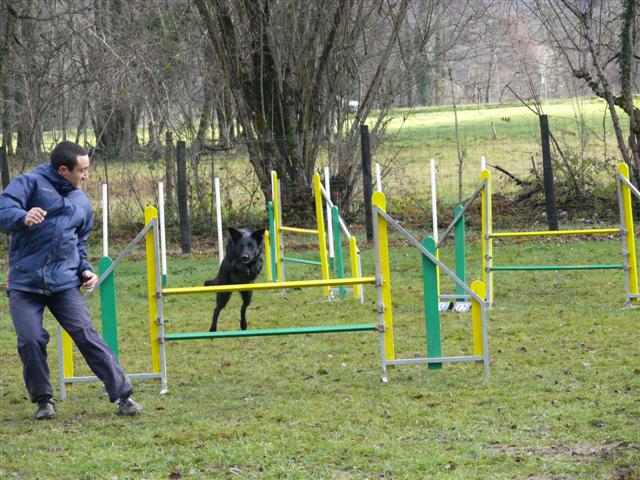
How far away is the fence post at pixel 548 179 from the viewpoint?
15.7m

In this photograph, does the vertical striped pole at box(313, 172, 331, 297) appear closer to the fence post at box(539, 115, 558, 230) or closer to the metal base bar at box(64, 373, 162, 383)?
the metal base bar at box(64, 373, 162, 383)

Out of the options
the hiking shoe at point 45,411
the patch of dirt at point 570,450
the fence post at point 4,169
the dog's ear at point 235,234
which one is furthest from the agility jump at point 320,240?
the fence post at point 4,169

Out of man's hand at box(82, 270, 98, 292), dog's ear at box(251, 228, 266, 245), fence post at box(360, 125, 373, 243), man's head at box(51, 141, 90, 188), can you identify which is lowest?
man's hand at box(82, 270, 98, 292)

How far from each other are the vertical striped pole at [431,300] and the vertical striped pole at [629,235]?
10.6 ft

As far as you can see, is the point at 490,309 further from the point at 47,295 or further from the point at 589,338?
the point at 47,295

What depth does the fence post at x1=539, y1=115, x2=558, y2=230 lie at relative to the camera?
15742 millimetres

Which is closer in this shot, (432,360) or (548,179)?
(432,360)

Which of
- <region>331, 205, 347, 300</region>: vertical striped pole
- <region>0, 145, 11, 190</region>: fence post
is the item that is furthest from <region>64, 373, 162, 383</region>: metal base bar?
<region>0, 145, 11, 190</region>: fence post

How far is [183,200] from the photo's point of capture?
53.1 ft

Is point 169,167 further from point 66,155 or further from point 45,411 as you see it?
point 66,155

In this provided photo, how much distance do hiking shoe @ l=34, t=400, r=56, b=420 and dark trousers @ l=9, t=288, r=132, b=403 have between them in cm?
7

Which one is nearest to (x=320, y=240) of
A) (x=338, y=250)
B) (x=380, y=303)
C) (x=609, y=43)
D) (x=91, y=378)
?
(x=338, y=250)

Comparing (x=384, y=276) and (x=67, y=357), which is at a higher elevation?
(x=384, y=276)

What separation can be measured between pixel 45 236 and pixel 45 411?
116cm
